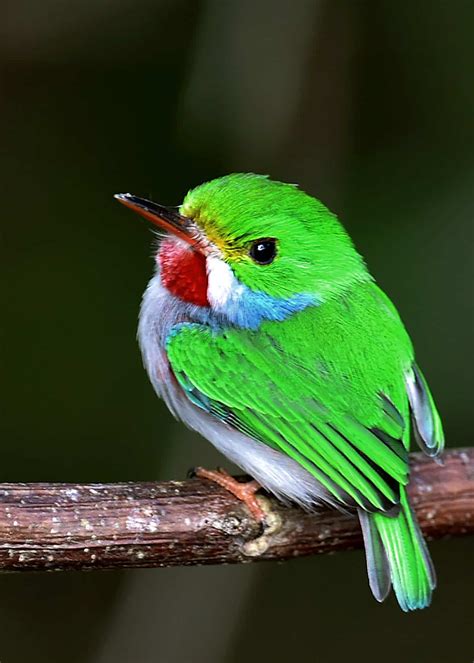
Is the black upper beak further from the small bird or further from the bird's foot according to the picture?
the bird's foot

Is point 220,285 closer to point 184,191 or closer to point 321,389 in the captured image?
point 321,389

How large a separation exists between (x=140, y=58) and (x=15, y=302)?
136cm

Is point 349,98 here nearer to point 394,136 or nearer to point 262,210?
point 394,136

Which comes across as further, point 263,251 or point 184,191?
point 184,191

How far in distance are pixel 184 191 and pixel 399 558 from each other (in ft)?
8.87

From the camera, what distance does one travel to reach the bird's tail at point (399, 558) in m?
3.12

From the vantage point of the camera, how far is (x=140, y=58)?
5.38m

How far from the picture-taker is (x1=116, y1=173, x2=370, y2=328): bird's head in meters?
3.38

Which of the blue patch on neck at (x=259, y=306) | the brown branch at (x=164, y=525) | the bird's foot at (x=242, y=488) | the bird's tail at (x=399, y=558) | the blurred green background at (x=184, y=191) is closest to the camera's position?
the brown branch at (x=164, y=525)

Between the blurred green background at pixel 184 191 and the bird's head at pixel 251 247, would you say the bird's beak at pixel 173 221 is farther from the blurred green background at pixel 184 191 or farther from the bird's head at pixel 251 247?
the blurred green background at pixel 184 191

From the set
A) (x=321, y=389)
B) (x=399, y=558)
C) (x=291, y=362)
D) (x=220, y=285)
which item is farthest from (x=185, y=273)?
(x=399, y=558)

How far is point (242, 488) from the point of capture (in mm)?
3355

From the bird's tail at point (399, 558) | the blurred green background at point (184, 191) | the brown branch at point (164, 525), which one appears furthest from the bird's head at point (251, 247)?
the blurred green background at point (184, 191)

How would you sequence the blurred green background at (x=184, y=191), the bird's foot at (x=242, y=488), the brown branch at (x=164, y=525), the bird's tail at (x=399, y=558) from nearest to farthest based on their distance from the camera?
1. the brown branch at (x=164, y=525)
2. the bird's tail at (x=399, y=558)
3. the bird's foot at (x=242, y=488)
4. the blurred green background at (x=184, y=191)
